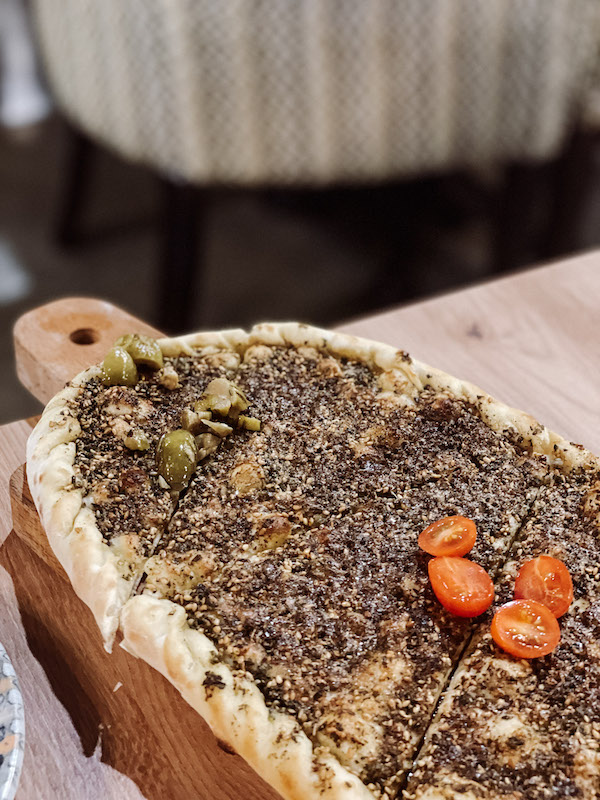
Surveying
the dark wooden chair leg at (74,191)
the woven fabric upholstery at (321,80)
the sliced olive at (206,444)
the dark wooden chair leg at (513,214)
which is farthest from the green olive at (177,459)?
the dark wooden chair leg at (74,191)

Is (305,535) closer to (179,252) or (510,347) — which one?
(510,347)

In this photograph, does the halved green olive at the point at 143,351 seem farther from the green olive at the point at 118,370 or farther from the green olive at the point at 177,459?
the green olive at the point at 177,459

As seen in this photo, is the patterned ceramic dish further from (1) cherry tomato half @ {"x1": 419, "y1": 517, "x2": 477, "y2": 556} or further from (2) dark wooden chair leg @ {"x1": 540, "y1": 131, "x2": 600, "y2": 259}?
(2) dark wooden chair leg @ {"x1": 540, "y1": 131, "x2": 600, "y2": 259}

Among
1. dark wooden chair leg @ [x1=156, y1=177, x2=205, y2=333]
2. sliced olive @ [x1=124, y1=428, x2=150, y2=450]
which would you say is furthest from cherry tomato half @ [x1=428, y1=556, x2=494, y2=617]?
dark wooden chair leg @ [x1=156, y1=177, x2=205, y2=333]

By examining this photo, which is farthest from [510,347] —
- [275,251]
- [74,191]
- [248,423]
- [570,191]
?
[74,191]

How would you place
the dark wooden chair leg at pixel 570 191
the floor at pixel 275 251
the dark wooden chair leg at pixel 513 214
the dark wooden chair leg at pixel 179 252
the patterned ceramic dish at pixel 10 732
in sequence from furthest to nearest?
1. the floor at pixel 275 251
2. the dark wooden chair leg at pixel 513 214
3. the dark wooden chair leg at pixel 570 191
4. the dark wooden chair leg at pixel 179 252
5. the patterned ceramic dish at pixel 10 732
